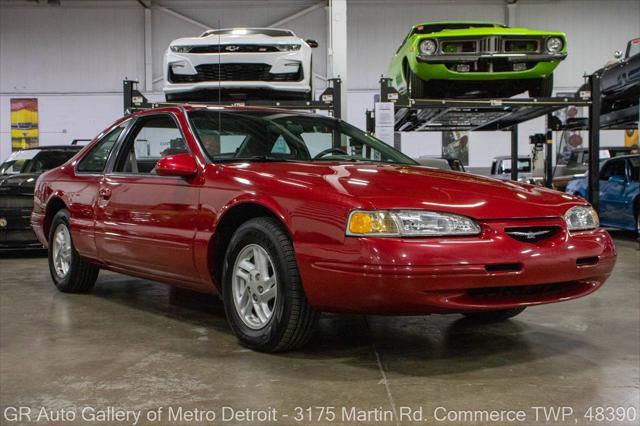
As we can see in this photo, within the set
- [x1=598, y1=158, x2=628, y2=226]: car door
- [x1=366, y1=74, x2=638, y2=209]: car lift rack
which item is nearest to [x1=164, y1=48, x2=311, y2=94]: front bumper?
[x1=366, y1=74, x2=638, y2=209]: car lift rack

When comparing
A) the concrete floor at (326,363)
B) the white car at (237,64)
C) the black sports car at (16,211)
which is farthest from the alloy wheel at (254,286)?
the black sports car at (16,211)

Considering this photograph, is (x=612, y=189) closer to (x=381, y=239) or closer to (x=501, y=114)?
(x=501, y=114)

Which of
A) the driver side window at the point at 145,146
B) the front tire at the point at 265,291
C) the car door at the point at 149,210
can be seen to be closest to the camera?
the front tire at the point at 265,291

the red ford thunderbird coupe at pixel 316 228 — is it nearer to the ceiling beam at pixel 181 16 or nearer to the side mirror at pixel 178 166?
the side mirror at pixel 178 166

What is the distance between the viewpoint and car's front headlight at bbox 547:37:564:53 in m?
7.21

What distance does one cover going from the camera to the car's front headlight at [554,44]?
23.7 ft

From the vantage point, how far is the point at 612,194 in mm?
9328

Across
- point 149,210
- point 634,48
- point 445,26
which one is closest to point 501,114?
point 445,26

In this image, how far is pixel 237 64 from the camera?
695 cm

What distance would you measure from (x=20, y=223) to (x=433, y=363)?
5.36 m

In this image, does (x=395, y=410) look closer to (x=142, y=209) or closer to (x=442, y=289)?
(x=442, y=289)

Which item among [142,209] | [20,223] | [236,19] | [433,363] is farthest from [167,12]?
[433,363]

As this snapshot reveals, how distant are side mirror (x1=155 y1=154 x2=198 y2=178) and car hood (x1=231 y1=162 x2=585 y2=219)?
28 cm

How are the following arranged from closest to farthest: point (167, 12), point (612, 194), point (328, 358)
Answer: point (328, 358) → point (612, 194) → point (167, 12)
